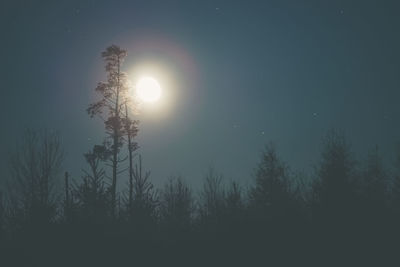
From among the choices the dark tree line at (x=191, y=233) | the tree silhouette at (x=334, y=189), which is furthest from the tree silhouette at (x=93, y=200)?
the tree silhouette at (x=334, y=189)

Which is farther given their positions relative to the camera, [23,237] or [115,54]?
[115,54]

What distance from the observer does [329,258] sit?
11508mm

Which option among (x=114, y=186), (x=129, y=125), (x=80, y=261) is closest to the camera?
(x=80, y=261)

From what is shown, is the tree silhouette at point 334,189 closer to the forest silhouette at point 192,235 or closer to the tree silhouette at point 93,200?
the forest silhouette at point 192,235

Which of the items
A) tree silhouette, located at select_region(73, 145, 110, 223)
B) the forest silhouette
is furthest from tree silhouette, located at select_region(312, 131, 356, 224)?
tree silhouette, located at select_region(73, 145, 110, 223)

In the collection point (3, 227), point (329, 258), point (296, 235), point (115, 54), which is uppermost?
point (115, 54)

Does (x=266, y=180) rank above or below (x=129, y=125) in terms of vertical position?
below

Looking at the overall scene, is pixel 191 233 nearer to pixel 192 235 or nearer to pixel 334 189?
pixel 192 235

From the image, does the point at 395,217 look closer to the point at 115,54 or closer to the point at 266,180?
the point at 266,180

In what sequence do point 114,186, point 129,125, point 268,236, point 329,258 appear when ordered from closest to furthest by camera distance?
point 329,258 → point 268,236 → point 114,186 → point 129,125

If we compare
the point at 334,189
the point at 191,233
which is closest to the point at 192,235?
the point at 191,233

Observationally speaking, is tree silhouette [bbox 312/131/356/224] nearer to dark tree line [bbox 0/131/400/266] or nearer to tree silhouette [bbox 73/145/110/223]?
dark tree line [bbox 0/131/400/266]

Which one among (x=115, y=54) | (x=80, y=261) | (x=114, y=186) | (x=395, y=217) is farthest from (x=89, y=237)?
(x=115, y=54)

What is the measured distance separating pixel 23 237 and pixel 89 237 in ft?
7.44
